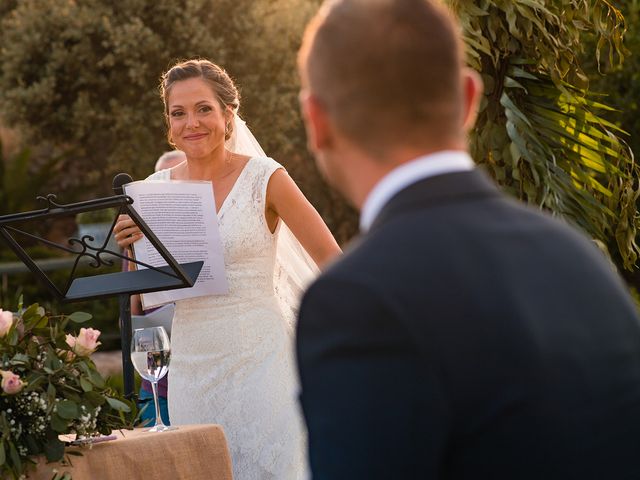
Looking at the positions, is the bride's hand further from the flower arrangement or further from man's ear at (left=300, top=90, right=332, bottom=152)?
man's ear at (left=300, top=90, right=332, bottom=152)

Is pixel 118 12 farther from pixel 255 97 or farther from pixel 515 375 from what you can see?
pixel 515 375

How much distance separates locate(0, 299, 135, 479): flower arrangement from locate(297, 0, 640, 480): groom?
1673 mm

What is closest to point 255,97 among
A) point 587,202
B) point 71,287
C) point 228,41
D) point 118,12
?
point 228,41

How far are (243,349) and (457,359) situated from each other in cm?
294

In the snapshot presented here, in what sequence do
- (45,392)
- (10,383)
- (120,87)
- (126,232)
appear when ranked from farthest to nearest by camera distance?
(120,87), (126,232), (45,392), (10,383)

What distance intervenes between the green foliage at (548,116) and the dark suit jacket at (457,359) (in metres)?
4.34

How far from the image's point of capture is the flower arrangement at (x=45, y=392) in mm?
2789

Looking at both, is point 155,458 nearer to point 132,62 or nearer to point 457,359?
point 457,359

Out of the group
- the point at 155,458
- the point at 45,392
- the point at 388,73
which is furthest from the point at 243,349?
the point at 388,73

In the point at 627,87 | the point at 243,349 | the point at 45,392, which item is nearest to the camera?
the point at 45,392

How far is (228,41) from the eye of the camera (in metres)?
15.2

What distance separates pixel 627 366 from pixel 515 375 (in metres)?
0.20

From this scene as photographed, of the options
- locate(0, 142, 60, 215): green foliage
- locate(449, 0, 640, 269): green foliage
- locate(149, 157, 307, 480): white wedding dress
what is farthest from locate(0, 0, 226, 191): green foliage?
locate(149, 157, 307, 480): white wedding dress

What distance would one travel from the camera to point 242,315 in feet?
13.4
